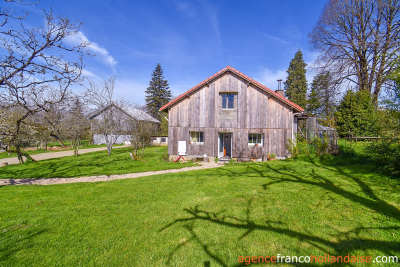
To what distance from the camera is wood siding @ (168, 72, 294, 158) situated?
41.7 feet

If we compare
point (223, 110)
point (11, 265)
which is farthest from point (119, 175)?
point (223, 110)

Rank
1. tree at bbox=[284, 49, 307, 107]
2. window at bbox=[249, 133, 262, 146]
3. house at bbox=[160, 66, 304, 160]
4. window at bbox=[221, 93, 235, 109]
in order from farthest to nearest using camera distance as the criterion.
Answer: tree at bbox=[284, 49, 307, 107]
window at bbox=[221, 93, 235, 109]
window at bbox=[249, 133, 262, 146]
house at bbox=[160, 66, 304, 160]

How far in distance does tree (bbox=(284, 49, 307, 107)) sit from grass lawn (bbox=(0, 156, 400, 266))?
34.0 meters

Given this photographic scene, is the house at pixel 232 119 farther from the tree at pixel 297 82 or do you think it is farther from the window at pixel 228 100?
the tree at pixel 297 82

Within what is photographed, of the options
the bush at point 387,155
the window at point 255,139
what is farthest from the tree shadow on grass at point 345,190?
the window at point 255,139

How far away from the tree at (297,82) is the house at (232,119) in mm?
27424

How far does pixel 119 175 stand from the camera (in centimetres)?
970

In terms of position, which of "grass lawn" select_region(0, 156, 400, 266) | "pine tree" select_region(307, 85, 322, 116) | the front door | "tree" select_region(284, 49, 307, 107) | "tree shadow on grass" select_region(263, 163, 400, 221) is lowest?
"grass lawn" select_region(0, 156, 400, 266)

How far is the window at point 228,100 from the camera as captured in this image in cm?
1336

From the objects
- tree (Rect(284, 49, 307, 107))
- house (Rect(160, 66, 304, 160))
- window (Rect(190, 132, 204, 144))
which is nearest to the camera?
house (Rect(160, 66, 304, 160))

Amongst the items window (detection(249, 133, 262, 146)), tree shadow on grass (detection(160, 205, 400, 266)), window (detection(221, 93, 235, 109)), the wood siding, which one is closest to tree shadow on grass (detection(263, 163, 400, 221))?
tree shadow on grass (detection(160, 205, 400, 266))

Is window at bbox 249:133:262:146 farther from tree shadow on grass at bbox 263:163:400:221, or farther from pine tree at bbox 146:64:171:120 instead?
pine tree at bbox 146:64:171:120

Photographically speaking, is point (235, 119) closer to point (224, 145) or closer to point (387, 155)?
point (224, 145)

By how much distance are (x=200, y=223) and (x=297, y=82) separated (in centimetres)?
4100
